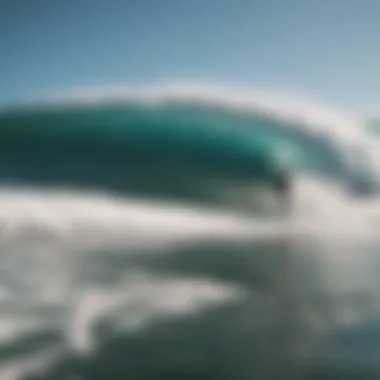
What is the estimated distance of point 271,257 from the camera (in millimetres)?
2873

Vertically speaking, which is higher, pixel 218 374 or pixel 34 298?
pixel 34 298

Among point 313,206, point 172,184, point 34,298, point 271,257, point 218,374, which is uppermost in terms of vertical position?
point 172,184

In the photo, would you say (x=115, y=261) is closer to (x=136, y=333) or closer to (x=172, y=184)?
(x=136, y=333)

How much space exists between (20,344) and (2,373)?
0.18m

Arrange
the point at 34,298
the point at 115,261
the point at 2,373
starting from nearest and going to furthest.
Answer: the point at 2,373 < the point at 34,298 < the point at 115,261

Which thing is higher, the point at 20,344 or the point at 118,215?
the point at 118,215

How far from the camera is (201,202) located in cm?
374

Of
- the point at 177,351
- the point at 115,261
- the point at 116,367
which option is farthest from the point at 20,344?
the point at 115,261

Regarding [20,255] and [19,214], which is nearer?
[20,255]

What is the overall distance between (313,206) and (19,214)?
6.30 feet

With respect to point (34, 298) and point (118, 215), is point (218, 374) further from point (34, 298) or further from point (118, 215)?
point (118, 215)

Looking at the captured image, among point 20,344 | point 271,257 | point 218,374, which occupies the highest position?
point 271,257

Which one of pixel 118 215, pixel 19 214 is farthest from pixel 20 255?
pixel 118 215

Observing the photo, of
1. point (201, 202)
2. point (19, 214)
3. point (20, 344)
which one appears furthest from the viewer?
point (201, 202)
